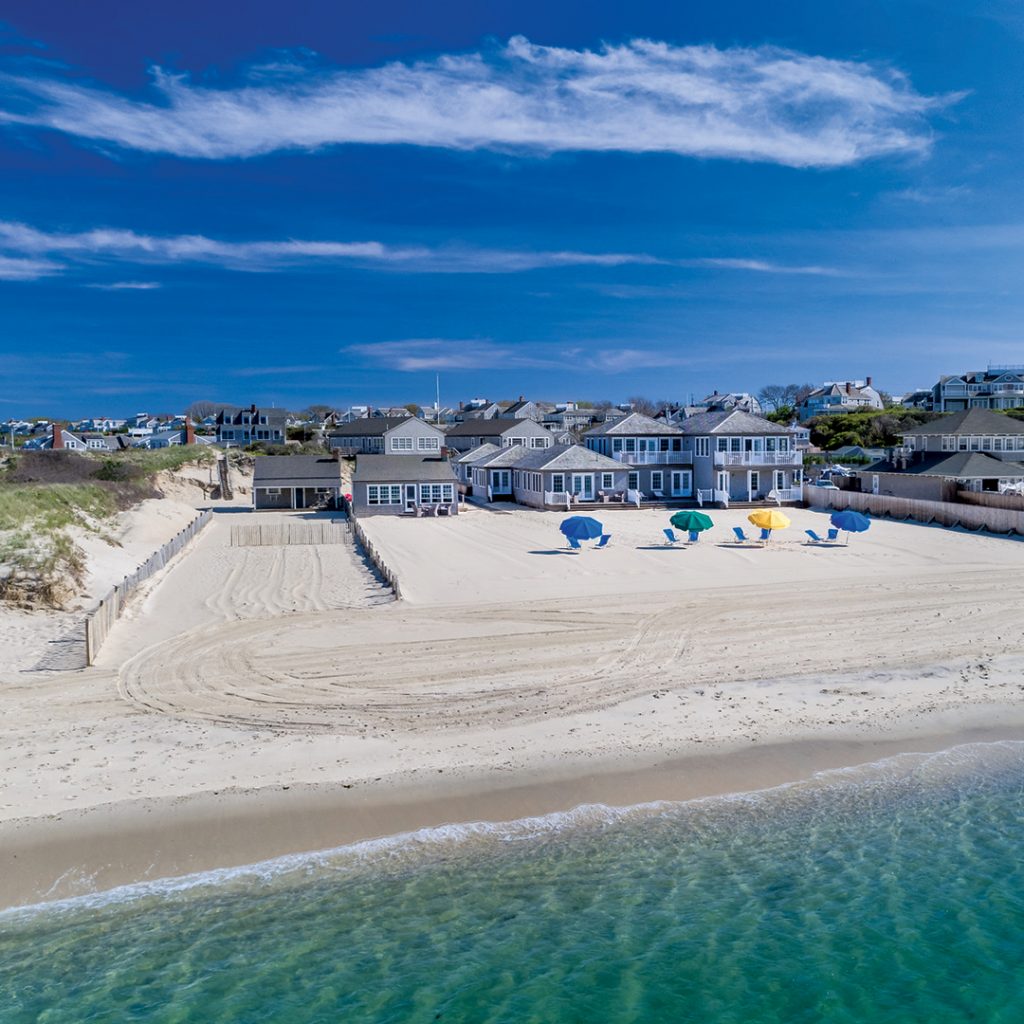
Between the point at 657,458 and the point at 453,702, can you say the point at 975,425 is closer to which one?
the point at 657,458

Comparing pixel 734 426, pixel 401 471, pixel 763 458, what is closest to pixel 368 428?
pixel 401 471

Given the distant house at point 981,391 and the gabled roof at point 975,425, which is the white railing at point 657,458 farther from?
the distant house at point 981,391

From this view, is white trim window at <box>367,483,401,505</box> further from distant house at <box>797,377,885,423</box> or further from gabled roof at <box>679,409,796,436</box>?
distant house at <box>797,377,885,423</box>

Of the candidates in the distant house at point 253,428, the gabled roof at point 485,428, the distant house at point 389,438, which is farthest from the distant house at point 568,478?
the distant house at point 253,428

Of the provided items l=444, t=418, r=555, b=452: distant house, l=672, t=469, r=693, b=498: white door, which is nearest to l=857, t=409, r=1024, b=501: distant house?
l=672, t=469, r=693, b=498: white door

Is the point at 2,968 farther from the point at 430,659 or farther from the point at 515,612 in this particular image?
the point at 515,612
